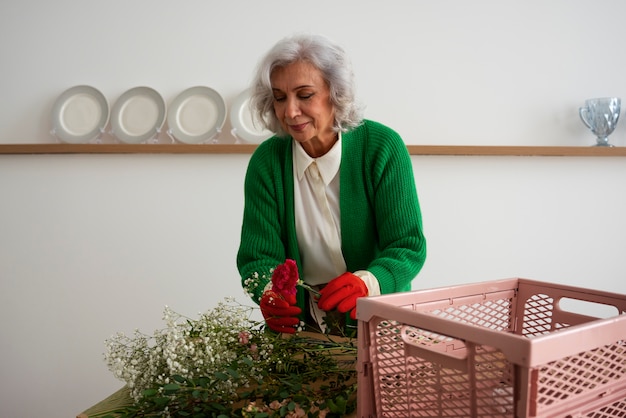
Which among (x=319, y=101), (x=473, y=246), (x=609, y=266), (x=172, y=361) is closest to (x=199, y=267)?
(x=473, y=246)

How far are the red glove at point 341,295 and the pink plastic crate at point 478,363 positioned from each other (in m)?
0.25

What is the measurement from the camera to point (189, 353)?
99 centimetres

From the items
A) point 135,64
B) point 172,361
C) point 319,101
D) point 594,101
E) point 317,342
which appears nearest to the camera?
point 172,361

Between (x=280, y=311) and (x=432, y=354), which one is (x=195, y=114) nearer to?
(x=280, y=311)

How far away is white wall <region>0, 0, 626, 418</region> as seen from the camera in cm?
305

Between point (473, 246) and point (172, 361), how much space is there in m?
2.33

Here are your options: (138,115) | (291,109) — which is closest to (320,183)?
(291,109)

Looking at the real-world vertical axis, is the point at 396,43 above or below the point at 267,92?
above

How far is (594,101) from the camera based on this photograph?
294 cm

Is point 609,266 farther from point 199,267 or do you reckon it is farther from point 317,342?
point 317,342

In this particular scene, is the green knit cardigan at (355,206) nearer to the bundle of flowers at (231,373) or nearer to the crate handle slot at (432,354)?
the bundle of flowers at (231,373)

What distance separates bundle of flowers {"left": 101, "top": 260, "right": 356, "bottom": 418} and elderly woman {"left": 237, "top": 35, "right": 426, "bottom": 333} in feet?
1.32

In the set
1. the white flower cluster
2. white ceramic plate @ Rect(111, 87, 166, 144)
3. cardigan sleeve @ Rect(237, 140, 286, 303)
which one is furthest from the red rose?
white ceramic plate @ Rect(111, 87, 166, 144)

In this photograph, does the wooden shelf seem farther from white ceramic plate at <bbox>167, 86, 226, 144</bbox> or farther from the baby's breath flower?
the baby's breath flower
